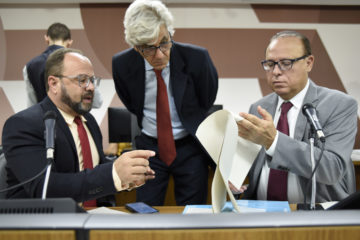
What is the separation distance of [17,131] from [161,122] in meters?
0.85

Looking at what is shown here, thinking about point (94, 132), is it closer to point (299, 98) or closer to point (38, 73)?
point (299, 98)

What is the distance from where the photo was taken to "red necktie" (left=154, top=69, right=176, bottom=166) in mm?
2078

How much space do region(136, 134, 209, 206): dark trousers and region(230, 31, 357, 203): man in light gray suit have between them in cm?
44

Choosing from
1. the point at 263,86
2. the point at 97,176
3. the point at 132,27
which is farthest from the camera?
the point at 263,86

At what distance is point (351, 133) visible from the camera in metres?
1.60

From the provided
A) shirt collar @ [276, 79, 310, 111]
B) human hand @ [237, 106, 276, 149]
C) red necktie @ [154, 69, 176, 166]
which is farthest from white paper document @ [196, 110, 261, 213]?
red necktie @ [154, 69, 176, 166]

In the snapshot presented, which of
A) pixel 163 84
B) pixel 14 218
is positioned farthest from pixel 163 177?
pixel 14 218

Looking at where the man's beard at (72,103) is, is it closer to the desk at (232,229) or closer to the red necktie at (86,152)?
the red necktie at (86,152)

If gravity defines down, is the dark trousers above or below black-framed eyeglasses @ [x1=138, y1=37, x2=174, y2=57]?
A: below

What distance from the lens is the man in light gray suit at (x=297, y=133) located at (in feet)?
4.65

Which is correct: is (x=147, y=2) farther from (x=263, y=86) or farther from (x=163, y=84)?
(x=263, y=86)

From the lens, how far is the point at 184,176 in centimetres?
212

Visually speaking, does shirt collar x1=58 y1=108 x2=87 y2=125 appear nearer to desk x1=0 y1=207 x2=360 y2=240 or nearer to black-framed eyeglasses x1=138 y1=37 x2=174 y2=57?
black-framed eyeglasses x1=138 y1=37 x2=174 y2=57

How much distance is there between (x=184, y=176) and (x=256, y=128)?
911 millimetres
